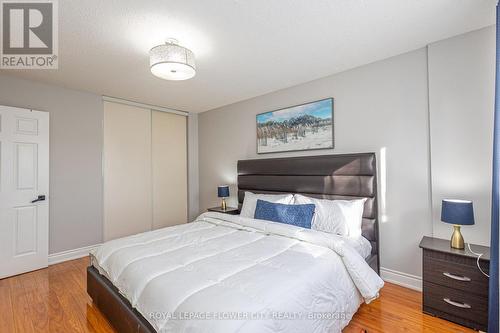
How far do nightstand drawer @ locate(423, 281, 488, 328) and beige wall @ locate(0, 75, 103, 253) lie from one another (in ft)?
13.9

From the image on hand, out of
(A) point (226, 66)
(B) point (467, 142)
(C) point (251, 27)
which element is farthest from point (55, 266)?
(B) point (467, 142)

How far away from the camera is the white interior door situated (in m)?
2.83

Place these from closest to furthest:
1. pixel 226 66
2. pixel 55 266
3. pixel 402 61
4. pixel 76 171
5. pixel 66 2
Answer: pixel 66 2, pixel 402 61, pixel 226 66, pixel 55 266, pixel 76 171

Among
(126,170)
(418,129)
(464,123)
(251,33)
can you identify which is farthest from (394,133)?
(126,170)

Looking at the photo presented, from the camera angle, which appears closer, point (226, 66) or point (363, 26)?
point (363, 26)

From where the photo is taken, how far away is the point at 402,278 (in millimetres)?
2479

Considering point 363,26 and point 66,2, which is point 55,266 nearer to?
point 66,2

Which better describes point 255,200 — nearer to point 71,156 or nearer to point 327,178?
point 327,178

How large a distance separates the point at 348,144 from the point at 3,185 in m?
4.18

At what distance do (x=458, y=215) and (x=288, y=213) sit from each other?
1458 mm

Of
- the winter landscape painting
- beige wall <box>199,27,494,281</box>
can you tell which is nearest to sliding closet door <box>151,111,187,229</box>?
the winter landscape painting

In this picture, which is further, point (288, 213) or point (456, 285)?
point (288, 213)

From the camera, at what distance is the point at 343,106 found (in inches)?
116

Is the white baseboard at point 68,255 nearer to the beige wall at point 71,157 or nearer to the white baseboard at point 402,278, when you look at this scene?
the beige wall at point 71,157
